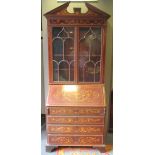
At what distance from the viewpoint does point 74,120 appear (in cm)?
281

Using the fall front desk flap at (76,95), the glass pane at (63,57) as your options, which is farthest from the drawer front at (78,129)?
the glass pane at (63,57)

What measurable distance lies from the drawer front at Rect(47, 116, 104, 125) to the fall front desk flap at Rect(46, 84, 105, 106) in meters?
0.16

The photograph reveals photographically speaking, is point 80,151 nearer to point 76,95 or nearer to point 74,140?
point 74,140

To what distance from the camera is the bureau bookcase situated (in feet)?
9.16

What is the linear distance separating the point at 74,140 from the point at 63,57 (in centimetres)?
98

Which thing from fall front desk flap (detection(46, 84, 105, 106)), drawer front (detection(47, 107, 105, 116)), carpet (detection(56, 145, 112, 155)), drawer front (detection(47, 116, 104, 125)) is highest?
fall front desk flap (detection(46, 84, 105, 106))

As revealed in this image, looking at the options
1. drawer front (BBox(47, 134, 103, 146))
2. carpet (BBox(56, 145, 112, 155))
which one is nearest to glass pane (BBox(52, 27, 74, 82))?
drawer front (BBox(47, 134, 103, 146))

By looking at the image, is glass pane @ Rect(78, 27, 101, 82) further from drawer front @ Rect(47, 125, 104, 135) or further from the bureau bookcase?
drawer front @ Rect(47, 125, 104, 135)

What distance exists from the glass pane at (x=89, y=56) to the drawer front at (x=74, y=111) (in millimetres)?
389

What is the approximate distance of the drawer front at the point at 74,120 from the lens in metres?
2.79

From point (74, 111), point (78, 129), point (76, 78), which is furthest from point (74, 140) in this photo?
point (76, 78)

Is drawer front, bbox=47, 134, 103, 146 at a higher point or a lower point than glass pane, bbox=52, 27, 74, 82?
lower


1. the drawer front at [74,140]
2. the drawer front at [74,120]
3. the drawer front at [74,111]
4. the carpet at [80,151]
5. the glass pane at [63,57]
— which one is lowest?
the carpet at [80,151]

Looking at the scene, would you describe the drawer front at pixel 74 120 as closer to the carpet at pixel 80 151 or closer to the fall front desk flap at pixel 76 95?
the fall front desk flap at pixel 76 95
